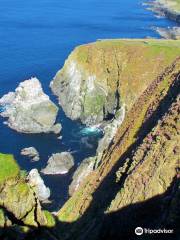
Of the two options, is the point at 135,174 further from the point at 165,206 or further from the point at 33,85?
the point at 33,85

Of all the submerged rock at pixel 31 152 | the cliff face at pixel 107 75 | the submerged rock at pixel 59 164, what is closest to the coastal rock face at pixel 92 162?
the submerged rock at pixel 59 164

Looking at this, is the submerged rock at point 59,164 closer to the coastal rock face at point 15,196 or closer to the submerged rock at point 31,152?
the submerged rock at point 31,152

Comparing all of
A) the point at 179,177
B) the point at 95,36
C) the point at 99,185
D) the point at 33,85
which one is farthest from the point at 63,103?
the point at 179,177

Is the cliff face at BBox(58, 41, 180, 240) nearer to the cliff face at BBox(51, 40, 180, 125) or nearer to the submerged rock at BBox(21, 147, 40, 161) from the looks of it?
the submerged rock at BBox(21, 147, 40, 161)

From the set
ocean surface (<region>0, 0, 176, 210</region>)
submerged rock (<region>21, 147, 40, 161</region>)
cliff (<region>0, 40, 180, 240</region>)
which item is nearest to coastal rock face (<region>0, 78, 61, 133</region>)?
ocean surface (<region>0, 0, 176, 210</region>)

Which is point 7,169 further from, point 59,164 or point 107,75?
point 107,75

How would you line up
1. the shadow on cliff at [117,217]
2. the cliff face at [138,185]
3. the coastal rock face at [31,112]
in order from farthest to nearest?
the coastal rock face at [31,112]
the cliff face at [138,185]
the shadow on cliff at [117,217]
